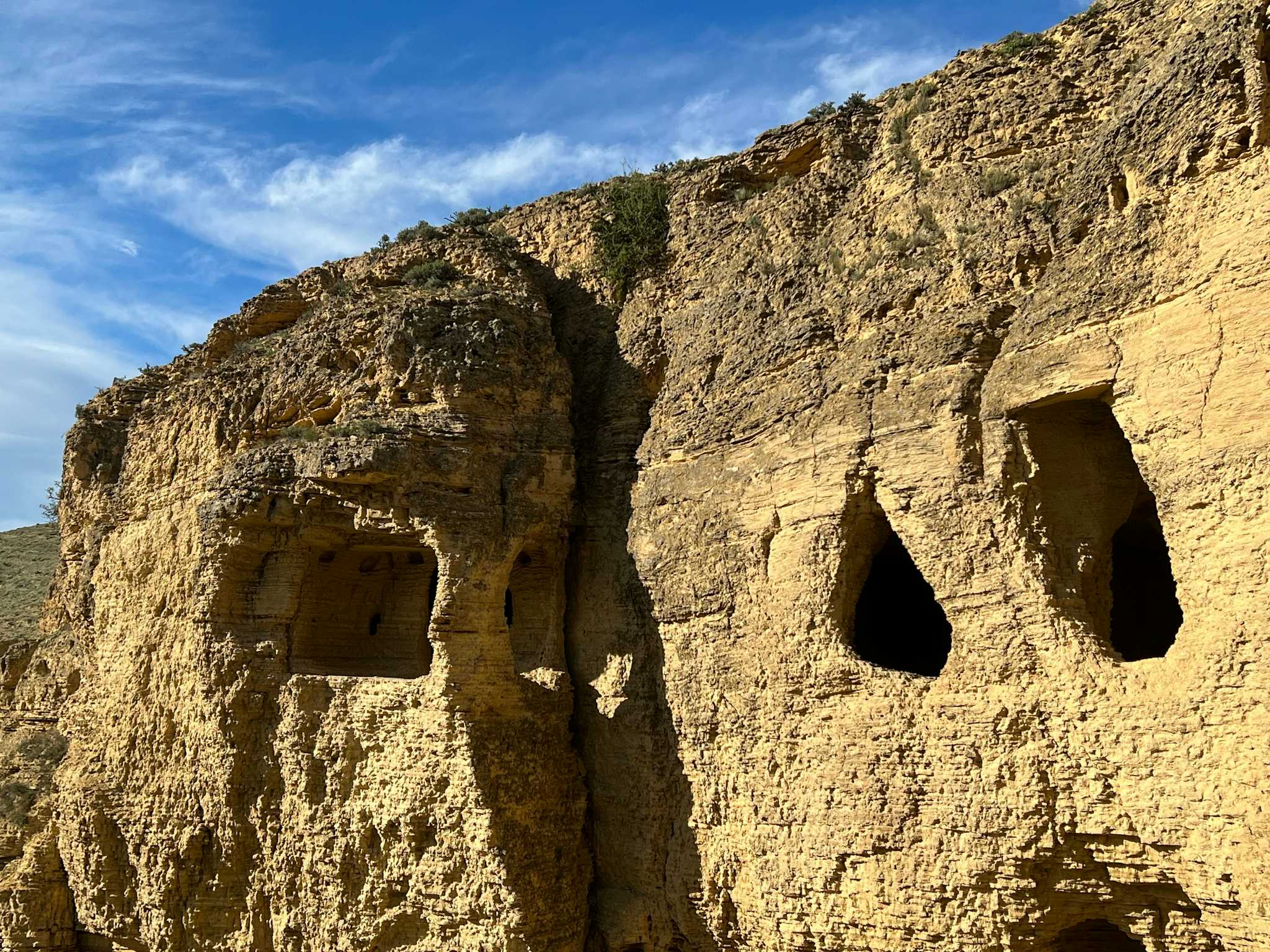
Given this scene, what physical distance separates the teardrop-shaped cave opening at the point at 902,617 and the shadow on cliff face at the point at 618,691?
235cm

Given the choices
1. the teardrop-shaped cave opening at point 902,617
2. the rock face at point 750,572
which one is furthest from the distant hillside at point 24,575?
the teardrop-shaped cave opening at point 902,617

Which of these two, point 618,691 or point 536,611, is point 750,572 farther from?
point 536,611

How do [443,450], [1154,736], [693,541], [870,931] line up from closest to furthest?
[1154,736] < [870,931] < [693,541] < [443,450]

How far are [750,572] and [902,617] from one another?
208cm

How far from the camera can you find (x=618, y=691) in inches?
506

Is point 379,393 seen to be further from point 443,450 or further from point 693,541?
point 693,541

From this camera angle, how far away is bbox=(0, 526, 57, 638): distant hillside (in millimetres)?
21016

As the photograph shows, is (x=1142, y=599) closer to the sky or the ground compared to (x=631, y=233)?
closer to the ground

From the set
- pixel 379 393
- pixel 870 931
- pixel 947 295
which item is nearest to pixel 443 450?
pixel 379 393

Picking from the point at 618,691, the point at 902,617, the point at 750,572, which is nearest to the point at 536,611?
the point at 618,691

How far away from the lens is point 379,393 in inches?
547

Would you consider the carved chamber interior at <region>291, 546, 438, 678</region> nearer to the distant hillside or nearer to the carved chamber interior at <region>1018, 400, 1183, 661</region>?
the carved chamber interior at <region>1018, 400, 1183, 661</region>

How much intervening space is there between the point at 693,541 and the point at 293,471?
5.15 meters

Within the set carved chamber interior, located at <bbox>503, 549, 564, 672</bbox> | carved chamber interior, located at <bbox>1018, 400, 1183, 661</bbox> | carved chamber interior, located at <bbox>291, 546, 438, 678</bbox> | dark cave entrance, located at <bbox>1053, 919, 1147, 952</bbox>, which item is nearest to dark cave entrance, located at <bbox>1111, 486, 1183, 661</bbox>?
carved chamber interior, located at <bbox>1018, 400, 1183, 661</bbox>
